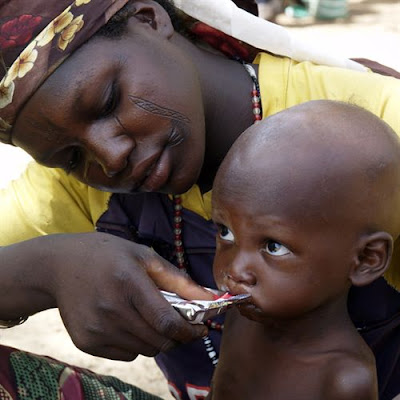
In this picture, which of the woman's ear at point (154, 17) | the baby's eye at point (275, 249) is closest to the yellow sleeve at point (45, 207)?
the woman's ear at point (154, 17)

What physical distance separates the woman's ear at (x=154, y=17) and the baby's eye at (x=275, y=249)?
1.93 feet

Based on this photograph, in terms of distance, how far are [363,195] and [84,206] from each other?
0.93m

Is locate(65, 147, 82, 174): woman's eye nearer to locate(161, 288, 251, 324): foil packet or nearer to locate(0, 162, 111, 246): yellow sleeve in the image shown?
locate(0, 162, 111, 246): yellow sleeve

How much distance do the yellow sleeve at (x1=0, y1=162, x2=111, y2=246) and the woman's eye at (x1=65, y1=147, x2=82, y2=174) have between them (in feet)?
1.03

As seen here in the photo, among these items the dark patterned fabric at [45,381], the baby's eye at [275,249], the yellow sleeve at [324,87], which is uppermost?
the yellow sleeve at [324,87]

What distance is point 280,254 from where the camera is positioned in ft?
4.96

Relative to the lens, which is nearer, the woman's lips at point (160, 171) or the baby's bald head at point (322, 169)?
the baby's bald head at point (322, 169)

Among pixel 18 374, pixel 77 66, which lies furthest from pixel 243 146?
pixel 18 374

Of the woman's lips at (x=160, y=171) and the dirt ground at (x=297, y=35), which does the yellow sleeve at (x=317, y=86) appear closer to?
the dirt ground at (x=297, y=35)

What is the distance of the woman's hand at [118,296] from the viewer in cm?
138

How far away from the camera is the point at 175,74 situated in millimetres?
1746

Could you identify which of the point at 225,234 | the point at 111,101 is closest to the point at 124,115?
the point at 111,101

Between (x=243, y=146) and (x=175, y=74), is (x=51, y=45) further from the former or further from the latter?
(x=243, y=146)

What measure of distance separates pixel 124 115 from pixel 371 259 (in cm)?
58
